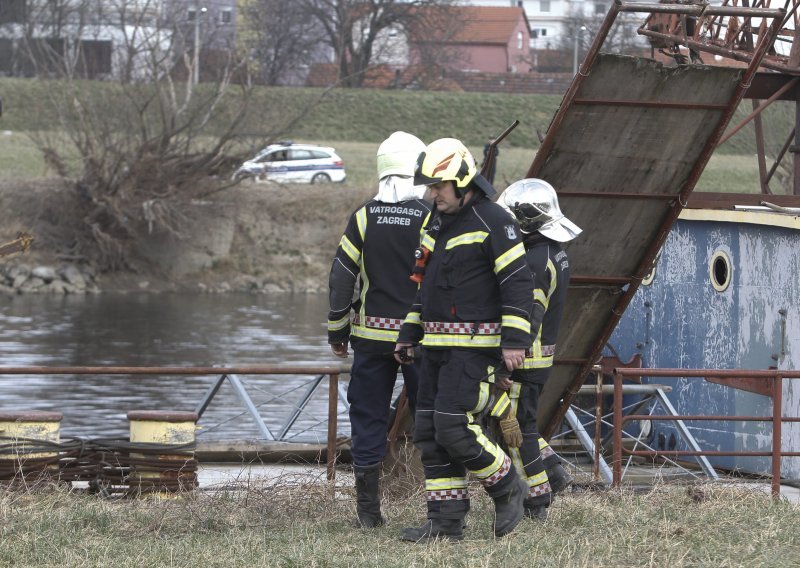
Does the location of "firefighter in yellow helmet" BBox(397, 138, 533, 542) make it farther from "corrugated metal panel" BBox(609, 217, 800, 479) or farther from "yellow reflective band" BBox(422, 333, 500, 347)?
"corrugated metal panel" BBox(609, 217, 800, 479)

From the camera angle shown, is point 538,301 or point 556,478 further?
point 556,478

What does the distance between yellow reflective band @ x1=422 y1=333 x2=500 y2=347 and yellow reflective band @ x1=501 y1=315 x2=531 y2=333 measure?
0.52 ft

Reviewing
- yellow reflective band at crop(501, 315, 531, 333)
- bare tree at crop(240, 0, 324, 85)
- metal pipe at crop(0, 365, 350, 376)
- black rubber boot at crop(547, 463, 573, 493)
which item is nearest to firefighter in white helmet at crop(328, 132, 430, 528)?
yellow reflective band at crop(501, 315, 531, 333)

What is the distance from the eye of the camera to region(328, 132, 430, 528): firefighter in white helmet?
739cm

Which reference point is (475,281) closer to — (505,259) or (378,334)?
(505,259)

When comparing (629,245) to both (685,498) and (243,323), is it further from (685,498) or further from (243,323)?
(243,323)

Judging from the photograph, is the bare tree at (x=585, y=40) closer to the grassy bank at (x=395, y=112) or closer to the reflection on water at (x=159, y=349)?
the grassy bank at (x=395, y=112)

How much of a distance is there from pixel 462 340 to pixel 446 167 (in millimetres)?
868

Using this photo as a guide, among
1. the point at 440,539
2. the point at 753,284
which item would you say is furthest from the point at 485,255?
the point at 753,284

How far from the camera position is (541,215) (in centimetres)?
748

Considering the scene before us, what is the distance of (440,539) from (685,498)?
1.92 metres

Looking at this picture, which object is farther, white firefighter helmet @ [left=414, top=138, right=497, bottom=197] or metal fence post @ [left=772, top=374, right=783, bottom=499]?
metal fence post @ [left=772, top=374, right=783, bottom=499]

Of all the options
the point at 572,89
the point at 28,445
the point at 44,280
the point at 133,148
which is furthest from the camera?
the point at 133,148

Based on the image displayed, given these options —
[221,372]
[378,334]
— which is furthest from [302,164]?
[378,334]
